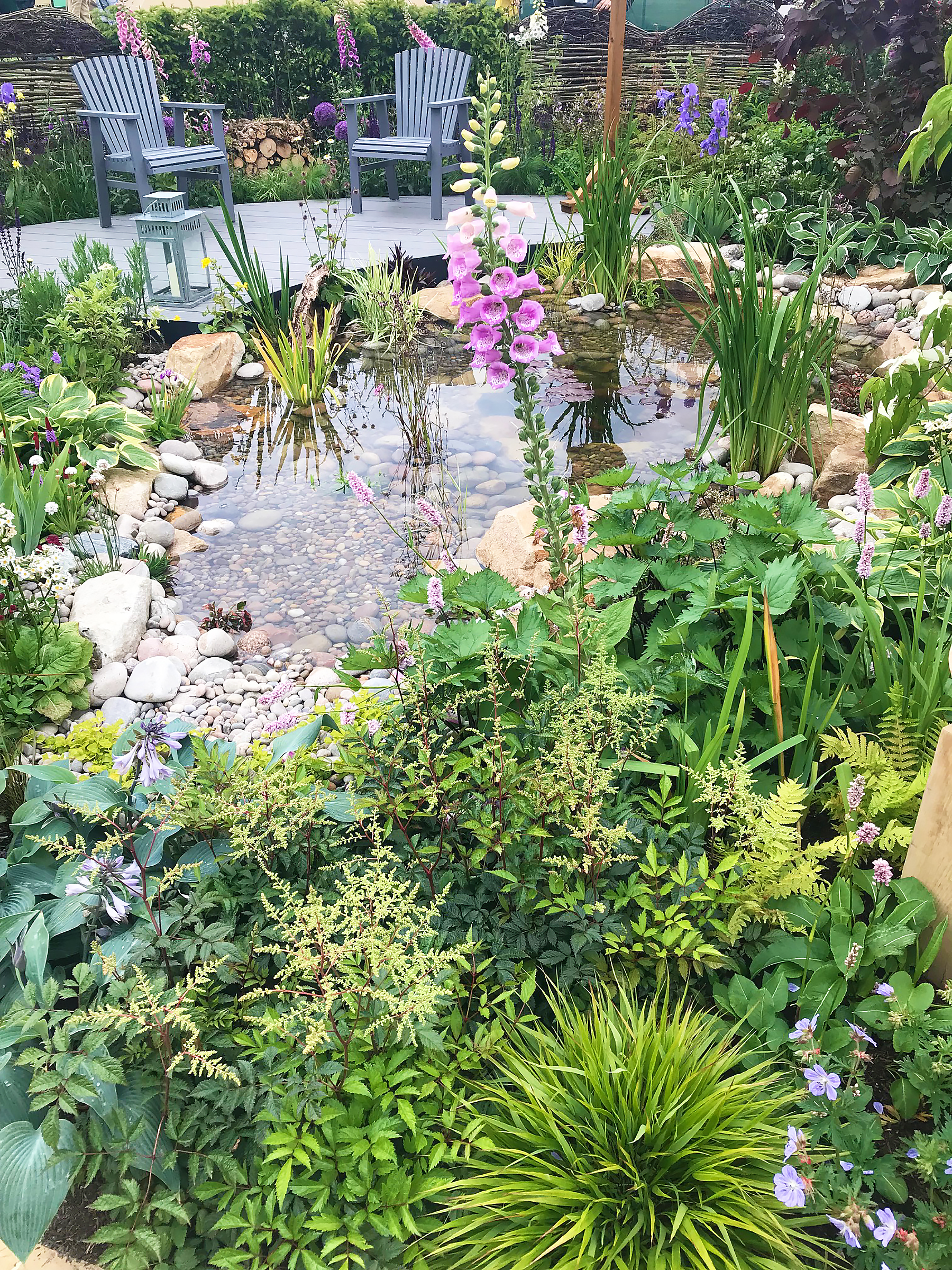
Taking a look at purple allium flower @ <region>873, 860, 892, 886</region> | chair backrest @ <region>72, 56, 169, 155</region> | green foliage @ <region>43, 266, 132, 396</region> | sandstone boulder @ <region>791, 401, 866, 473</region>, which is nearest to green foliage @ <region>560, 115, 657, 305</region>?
sandstone boulder @ <region>791, 401, 866, 473</region>

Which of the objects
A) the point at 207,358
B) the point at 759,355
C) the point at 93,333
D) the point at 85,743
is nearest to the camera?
the point at 85,743

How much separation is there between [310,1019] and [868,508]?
1.24m

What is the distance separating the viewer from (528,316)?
5.71 ft

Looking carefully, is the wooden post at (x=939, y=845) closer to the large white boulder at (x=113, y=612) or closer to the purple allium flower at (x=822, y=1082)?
the purple allium flower at (x=822, y=1082)

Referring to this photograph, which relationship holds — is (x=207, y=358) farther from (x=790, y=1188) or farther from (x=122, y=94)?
(x=790, y=1188)

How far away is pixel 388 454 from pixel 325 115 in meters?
5.54

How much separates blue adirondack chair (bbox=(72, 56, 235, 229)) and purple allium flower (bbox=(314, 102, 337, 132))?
1482mm

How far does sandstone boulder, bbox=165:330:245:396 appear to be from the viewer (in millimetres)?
4215

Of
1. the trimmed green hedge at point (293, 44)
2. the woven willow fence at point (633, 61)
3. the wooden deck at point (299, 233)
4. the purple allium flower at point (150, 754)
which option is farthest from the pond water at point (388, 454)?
the woven willow fence at point (633, 61)

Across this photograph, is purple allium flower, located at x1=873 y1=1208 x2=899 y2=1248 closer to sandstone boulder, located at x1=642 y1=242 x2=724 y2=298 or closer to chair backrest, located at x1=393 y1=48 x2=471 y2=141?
sandstone boulder, located at x1=642 y1=242 x2=724 y2=298

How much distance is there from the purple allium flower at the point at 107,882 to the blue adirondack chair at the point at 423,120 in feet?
21.2

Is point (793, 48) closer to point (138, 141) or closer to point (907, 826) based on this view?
point (138, 141)

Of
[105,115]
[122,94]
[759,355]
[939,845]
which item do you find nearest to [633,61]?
[122,94]

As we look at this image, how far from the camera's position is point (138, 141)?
18.9ft
